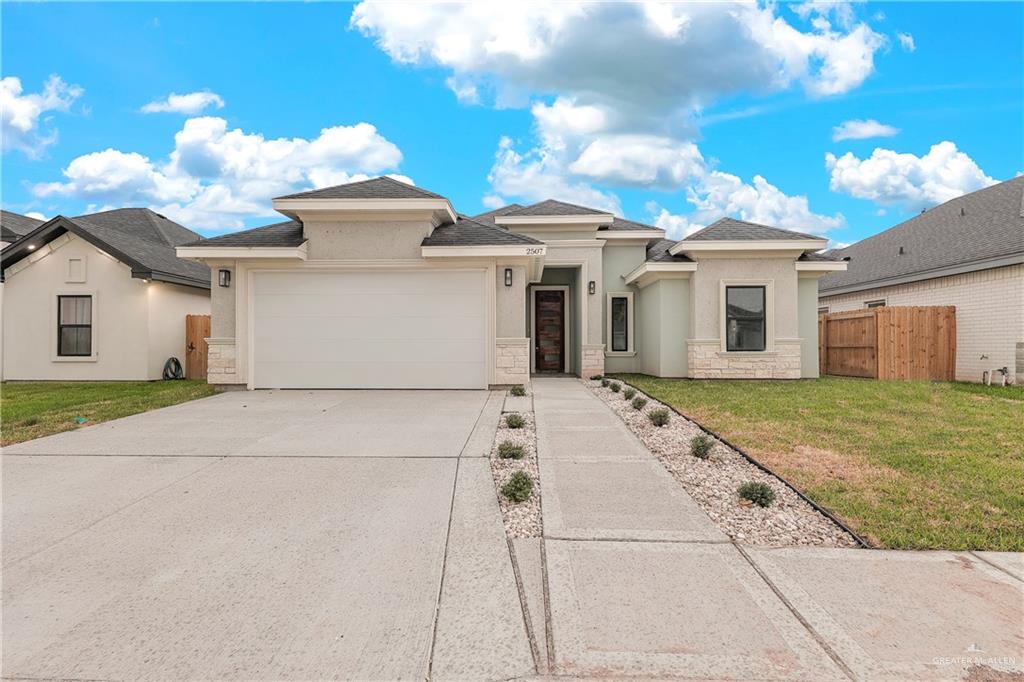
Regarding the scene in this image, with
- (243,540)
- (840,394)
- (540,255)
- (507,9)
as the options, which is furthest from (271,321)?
(840,394)

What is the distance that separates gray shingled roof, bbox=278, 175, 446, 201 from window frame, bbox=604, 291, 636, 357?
20.9 ft

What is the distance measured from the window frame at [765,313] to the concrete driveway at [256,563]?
29.4 ft

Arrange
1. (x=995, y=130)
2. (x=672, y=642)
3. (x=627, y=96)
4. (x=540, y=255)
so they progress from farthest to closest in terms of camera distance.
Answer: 1. (x=995, y=130)
2. (x=627, y=96)
3. (x=540, y=255)
4. (x=672, y=642)

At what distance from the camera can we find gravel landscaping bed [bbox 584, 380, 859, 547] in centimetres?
328

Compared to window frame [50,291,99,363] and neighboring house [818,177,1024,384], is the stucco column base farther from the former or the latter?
neighboring house [818,177,1024,384]

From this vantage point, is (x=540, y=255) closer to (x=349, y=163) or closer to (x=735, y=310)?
(x=735, y=310)

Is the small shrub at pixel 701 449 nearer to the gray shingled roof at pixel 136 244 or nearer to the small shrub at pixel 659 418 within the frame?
the small shrub at pixel 659 418

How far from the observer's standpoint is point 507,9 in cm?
959

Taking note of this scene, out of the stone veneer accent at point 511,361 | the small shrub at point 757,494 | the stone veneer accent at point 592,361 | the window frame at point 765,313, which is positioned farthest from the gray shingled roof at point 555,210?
the small shrub at point 757,494

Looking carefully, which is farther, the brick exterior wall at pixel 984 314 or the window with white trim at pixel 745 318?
the window with white trim at pixel 745 318

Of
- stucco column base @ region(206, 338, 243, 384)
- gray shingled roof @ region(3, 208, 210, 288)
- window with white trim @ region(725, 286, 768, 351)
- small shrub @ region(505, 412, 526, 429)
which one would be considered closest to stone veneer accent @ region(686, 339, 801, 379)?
window with white trim @ region(725, 286, 768, 351)

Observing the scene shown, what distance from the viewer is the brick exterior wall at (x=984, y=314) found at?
11.4m

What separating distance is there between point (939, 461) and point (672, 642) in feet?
14.4

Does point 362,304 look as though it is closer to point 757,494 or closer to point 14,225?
point 757,494
